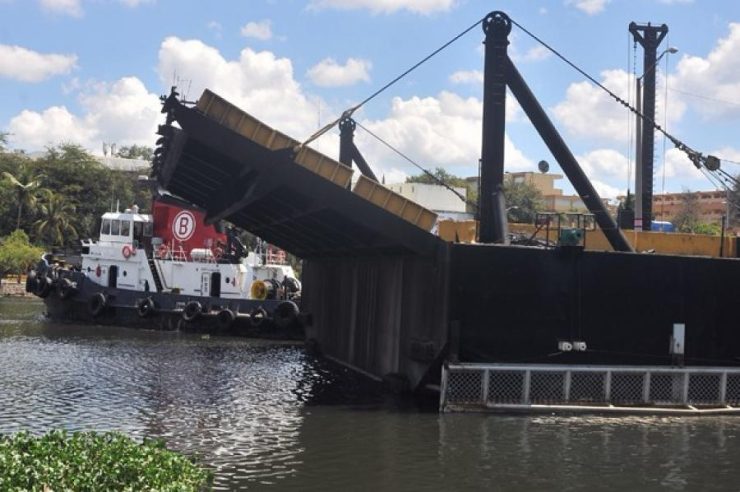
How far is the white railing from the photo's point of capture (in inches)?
673

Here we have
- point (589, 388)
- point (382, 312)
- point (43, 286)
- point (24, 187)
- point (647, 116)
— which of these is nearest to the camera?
point (589, 388)

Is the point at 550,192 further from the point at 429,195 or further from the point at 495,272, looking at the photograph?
the point at 495,272

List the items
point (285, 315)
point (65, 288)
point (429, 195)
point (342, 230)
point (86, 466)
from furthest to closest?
point (429, 195) < point (65, 288) < point (285, 315) < point (342, 230) < point (86, 466)

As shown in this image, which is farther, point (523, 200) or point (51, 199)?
point (523, 200)

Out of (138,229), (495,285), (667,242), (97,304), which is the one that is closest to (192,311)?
(97,304)

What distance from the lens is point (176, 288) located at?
38.1 m

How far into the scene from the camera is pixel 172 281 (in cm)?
3834

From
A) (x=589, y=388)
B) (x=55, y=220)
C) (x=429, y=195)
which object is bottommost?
(x=589, y=388)

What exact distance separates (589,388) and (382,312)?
6571mm

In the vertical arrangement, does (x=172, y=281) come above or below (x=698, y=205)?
below

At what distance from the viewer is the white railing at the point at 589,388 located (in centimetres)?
1709

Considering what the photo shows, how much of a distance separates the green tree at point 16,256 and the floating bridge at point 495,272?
57.3 metres

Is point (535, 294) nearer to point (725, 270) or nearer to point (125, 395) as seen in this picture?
point (725, 270)

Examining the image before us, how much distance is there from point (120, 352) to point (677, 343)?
17997mm
